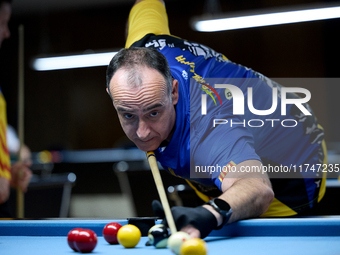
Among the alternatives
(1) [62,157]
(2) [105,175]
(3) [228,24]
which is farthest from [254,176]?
(1) [62,157]

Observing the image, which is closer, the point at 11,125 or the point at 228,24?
the point at 228,24

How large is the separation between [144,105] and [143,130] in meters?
0.13

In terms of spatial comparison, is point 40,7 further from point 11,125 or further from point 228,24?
point 228,24

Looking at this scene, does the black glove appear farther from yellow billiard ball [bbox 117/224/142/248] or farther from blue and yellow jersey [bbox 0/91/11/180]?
blue and yellow jersey [bbox 0/91/11/180]

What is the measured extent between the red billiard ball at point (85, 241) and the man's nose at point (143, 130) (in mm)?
676

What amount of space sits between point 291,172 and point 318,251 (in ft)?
4.58

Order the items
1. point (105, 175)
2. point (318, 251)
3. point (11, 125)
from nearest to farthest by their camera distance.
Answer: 1. point (318, 251)
2. point (105, 175)
3. point (11, 125)

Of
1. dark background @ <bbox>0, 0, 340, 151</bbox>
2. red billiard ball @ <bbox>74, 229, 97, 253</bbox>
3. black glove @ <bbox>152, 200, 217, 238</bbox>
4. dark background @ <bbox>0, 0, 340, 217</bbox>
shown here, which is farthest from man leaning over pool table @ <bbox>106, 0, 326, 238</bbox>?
dark background @ <bbox>0, 0, 340, 151</bbox>

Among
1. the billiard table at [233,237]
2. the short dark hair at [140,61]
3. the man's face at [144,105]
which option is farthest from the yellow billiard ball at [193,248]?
the short dark hair at [140,61]

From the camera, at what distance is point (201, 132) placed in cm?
195

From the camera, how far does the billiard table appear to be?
1.27 metres

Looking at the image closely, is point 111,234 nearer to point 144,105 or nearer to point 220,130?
point 144,105

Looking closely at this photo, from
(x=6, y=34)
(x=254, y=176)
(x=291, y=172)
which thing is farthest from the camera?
(x=6, y=34)

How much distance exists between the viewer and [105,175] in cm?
701
